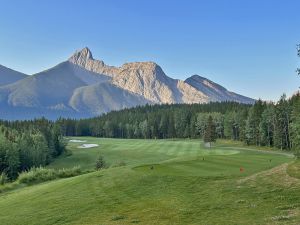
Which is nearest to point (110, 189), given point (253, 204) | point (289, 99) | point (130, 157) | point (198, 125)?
point (253, 204)

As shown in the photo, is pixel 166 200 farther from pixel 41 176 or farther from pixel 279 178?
pixel 41 176

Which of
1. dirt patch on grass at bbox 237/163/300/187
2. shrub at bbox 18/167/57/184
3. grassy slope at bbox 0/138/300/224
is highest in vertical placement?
dirt patch on grass at bbox 237/163/300/187

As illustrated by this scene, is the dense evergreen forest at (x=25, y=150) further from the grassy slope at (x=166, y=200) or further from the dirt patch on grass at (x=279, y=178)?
the dirt patch on grass at (x=279, y=178)

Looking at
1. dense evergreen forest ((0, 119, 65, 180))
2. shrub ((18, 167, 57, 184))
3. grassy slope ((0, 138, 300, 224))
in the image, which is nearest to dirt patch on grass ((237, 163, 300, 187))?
grassy slope ((0, 138, 300, 224))

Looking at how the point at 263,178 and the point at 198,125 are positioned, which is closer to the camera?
the point at 263,178

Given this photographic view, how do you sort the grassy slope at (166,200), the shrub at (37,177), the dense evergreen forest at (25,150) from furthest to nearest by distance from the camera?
the dense evergreen forest at (25,150) < the shrub at (37,177) < the grassy slope at (166,200)

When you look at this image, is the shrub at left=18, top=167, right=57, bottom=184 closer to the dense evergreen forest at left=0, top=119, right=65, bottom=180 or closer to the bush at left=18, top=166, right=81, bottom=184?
the bush at left=18, top=166, right=81, bottom=184

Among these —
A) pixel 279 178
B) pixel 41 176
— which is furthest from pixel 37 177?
pixel 279 178

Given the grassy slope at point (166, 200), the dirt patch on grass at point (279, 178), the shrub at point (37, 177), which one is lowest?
the shrub at point (37, 177)

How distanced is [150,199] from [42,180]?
32322 millimetres

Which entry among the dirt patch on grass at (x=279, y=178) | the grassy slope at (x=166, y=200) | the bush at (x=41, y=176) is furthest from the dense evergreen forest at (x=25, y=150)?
the dirt patch on grass at (x=279, y=178)

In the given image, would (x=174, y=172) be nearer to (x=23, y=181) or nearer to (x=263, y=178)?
(x=263, y=178)

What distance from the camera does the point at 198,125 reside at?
584ft

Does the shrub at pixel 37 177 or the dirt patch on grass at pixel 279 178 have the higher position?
the dirt patch on grass at pixel 279 178
